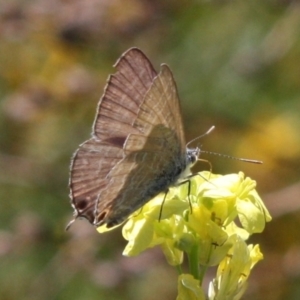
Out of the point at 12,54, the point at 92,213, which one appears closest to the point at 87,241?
the point at 12,54

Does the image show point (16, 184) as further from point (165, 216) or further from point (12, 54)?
point (165, 216)

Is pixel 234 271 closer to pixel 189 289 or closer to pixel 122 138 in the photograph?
pixel 189 289

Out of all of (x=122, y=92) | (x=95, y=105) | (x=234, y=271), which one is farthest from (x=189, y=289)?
(x=95, y=105)

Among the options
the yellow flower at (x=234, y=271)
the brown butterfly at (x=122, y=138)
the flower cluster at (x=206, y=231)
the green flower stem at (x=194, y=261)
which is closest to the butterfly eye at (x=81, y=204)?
the brown butterfly at (x=122, y=138)

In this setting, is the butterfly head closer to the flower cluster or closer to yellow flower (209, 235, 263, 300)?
→ the flower cluster

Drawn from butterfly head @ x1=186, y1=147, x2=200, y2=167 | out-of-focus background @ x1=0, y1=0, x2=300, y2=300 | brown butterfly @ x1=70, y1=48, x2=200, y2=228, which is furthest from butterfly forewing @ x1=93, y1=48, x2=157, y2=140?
out-of-focus background @ x1=0, y1=0, x2=300, y2=300

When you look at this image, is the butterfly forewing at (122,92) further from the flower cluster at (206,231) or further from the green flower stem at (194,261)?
the green flower stem at (194,261)
